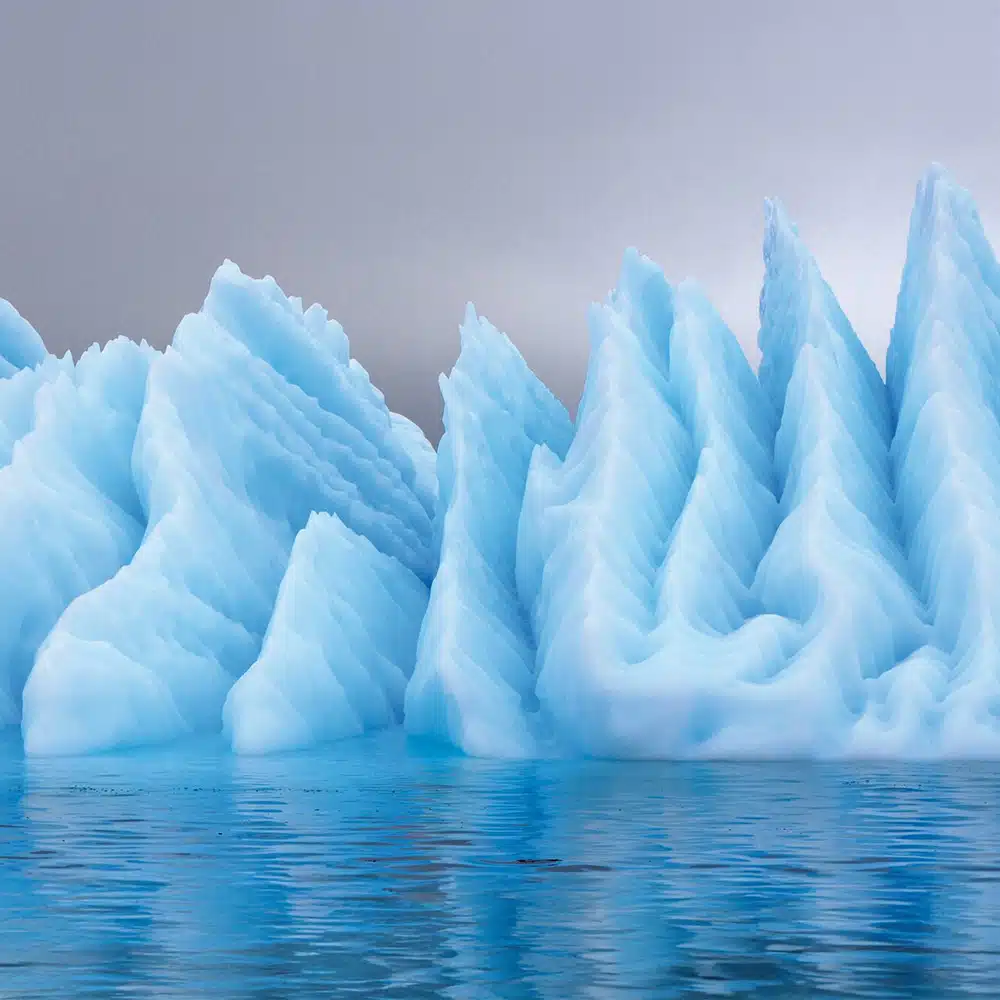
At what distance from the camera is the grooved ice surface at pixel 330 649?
1134 inches

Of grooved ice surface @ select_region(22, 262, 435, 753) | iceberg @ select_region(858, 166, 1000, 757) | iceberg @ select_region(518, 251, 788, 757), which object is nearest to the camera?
iceberg @ select_region(858, 166, 1000, 757)

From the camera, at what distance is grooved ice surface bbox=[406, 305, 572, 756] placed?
92.9 ft

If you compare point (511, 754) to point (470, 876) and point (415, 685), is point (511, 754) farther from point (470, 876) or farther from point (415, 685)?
point (470, 876)

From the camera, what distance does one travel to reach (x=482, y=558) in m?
31.5

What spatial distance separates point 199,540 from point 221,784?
33.4 ft

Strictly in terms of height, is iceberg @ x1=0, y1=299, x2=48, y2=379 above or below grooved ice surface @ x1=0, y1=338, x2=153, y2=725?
above

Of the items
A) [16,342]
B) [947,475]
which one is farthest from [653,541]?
[16,342]

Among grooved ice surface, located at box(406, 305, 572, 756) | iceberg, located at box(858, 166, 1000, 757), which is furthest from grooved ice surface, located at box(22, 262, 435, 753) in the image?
iceberg, located at box(858, 166, 1000, 757)

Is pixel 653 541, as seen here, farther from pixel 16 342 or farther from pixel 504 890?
pixel 16 342

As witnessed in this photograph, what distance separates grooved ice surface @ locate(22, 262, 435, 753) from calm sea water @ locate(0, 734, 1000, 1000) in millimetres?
7072

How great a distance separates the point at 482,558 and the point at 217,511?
19.4ft

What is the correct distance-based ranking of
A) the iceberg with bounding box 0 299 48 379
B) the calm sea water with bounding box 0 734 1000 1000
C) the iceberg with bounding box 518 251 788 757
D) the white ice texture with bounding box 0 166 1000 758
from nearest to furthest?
the calm sea water with bounding box 0 734 1000 1000 < the iceberg with bounding box 518 251 788 757 < the white ice texture with bounding box 0 166 1000 758 < the iceberg with bounding box 0 299 48 379

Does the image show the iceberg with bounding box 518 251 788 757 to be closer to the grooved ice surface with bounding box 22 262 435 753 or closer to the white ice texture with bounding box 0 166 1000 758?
the white ice texture with bounding box 0 166 1000 758

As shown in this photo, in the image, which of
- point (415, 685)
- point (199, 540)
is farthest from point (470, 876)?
point (199, 540)
